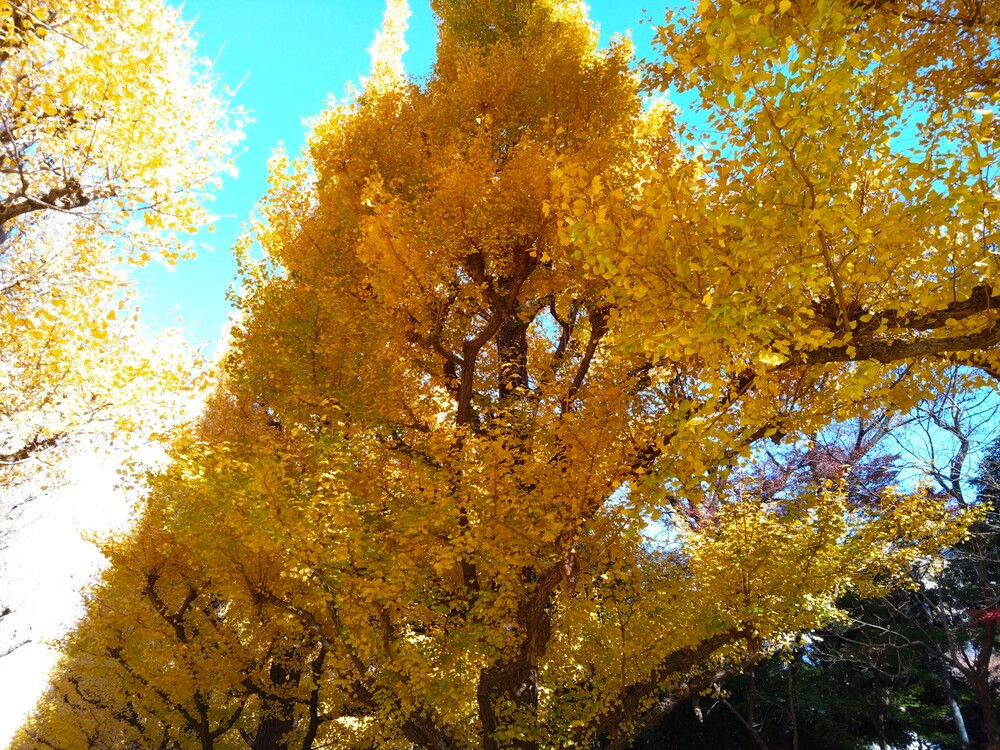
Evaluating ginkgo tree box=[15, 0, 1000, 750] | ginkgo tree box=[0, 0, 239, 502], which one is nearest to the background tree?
ginkgo tree box=[0, 0, 239, 502]

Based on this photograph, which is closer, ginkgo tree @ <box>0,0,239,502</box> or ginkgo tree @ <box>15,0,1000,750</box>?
ginkgo tree @ <box>15,0,1000,750</box>

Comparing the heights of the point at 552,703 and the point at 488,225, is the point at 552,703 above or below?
below

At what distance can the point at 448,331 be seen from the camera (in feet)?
23.8

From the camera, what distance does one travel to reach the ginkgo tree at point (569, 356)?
2.87 meters

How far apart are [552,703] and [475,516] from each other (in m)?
3.04

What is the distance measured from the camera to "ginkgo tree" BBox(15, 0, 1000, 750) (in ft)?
9.41

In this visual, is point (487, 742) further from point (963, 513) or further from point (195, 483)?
point (963, 513)

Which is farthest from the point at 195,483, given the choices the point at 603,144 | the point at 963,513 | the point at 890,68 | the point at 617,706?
the point at 963,513

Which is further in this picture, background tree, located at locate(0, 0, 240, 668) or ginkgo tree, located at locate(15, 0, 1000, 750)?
background tree, located at locate(0, 0, 240, 668)

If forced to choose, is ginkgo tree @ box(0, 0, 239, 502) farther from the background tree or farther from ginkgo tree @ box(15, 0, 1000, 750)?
ginkgo tree @ box(15, 0, 1000, 750)

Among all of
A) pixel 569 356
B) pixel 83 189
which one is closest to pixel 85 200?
pixel 83 189

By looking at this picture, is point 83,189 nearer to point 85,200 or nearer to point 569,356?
point 85,200

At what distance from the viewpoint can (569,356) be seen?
300 inches

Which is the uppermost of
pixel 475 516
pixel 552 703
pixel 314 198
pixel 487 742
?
pixel 314 198
